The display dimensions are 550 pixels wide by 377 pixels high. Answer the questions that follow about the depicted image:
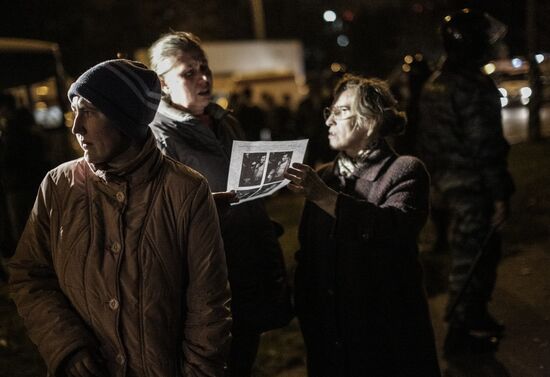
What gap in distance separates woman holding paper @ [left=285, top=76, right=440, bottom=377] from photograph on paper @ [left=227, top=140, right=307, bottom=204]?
0.86 feet

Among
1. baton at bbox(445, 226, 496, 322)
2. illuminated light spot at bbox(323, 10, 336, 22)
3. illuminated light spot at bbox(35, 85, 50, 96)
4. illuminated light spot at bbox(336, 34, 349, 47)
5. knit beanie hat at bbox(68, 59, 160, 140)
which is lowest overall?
baton at bbox(445, 226, 496, 322)

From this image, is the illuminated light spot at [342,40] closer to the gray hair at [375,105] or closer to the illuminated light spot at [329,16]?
the illuminated light spot at [329,16]

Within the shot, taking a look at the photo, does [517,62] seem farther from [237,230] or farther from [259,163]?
[259,163]

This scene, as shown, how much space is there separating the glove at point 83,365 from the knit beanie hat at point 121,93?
68cm

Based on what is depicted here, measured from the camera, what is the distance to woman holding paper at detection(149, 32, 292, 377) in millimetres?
2947

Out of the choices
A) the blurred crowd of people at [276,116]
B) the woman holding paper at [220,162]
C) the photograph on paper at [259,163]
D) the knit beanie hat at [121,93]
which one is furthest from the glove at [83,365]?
the blurred crowd of people at [276,116]

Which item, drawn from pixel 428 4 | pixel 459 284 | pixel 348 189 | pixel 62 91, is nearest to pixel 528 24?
pixel 62 91

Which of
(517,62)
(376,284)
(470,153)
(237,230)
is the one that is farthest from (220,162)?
(517,62)

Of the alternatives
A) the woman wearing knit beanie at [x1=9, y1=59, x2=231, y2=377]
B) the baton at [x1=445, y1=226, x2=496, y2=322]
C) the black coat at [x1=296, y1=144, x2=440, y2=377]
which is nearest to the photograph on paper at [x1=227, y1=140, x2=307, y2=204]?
the black coat at [x1=296, y1=144, x2=440, y2=377]

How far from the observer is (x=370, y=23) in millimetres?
46469

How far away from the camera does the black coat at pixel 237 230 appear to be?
2939 mm

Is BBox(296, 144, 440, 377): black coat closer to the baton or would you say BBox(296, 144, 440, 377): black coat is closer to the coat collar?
the coat collar

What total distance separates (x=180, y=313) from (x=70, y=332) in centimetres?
34

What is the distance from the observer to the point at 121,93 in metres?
2.06
